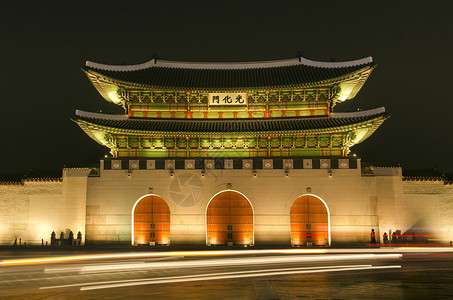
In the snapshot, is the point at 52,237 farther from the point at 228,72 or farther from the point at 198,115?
the point at 228,72

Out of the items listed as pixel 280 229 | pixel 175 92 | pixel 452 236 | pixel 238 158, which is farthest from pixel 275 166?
pixel 452 236

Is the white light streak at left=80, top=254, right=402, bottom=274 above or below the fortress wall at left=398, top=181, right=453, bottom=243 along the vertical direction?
below

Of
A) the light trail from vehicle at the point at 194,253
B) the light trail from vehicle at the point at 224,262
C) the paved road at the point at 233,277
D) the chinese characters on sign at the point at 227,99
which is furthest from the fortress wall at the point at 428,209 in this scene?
the chinese characters on sign at the point at 227,99

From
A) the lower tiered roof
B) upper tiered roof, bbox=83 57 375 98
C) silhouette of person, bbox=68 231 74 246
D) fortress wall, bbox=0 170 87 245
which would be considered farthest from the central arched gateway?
silhouette of person, bbox=68 231 74 246

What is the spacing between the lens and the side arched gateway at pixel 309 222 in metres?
25.5

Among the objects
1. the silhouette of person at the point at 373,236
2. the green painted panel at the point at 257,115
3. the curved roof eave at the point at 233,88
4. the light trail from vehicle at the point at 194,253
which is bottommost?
the light trail from vehicle at the point at 194,253

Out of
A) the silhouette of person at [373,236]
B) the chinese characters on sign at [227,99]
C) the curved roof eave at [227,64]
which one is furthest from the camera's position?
the curved roof eave at [227,64]

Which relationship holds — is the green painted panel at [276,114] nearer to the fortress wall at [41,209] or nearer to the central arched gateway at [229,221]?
the central arched gateway at [229,221]

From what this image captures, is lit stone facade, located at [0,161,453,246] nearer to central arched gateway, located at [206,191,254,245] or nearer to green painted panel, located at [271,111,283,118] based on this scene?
central arched gateway, located at [206,191,254,245]

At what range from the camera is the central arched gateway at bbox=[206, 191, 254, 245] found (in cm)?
2575

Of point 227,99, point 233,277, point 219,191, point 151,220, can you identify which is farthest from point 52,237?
point 233,277

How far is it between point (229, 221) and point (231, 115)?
728 cm

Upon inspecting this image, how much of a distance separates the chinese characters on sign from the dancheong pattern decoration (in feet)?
0.23

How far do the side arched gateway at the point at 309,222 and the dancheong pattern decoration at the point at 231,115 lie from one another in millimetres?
3272
